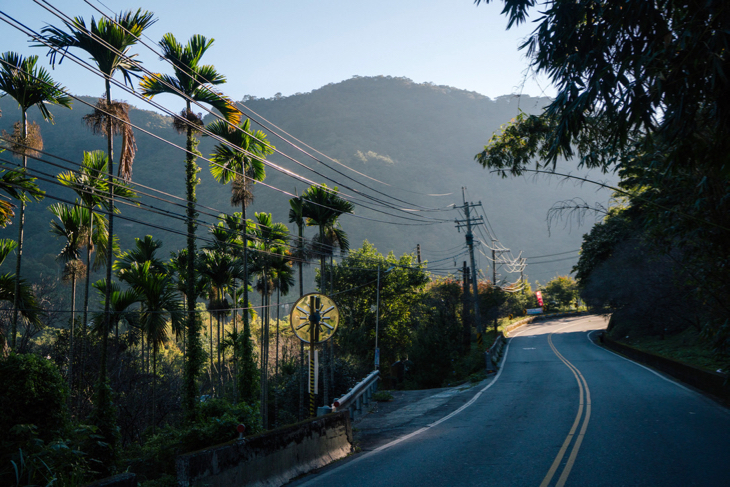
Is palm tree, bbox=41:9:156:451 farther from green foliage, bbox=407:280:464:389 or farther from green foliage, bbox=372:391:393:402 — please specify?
green foliage, bbox=407:280:464:389

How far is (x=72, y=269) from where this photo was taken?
1956 cm

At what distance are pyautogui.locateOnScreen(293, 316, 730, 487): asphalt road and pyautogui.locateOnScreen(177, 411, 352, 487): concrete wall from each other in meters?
0.45

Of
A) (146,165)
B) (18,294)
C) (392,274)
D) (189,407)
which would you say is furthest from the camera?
(146,165)

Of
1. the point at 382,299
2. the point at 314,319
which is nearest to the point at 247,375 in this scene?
the point at 314,319

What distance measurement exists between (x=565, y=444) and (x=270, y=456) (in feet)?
19.7

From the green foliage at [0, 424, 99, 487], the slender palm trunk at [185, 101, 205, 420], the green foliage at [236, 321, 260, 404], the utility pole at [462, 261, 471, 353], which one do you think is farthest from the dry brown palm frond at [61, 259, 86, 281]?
the utility pole at [462, 261, 471, 353]

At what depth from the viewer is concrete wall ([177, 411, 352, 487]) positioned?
6.48m

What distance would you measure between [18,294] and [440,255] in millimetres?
174371

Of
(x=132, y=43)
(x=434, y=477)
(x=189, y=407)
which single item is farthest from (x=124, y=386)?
(x=434, y=477)

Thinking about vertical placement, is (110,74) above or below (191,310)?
above

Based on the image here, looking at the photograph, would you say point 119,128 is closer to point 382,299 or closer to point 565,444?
point 565,444

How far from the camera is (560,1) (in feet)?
25.3

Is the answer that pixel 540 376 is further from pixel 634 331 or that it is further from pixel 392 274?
pixel 392 274

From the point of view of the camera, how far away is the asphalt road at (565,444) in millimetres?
7668
